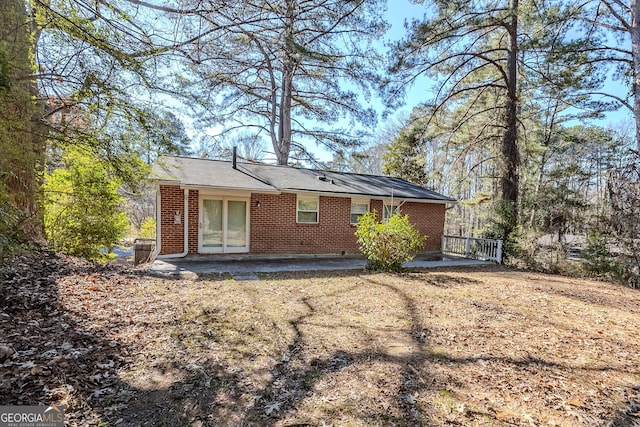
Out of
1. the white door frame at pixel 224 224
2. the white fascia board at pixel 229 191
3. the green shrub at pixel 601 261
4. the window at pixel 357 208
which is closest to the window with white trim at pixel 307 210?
the white fascia board at pixel 229 191

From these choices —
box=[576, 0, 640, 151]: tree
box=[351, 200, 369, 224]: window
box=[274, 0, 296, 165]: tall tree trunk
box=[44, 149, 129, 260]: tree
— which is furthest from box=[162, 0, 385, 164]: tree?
box=[576, 0, 640, 151]: tree

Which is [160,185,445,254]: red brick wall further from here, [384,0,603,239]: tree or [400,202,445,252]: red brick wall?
[384,0,603,239]: tree

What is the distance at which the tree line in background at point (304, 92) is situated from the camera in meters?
5.46

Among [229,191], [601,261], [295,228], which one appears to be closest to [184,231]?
[229,191]

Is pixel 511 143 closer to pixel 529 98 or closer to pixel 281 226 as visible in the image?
pixel 529 98

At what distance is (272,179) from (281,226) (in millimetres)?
1957

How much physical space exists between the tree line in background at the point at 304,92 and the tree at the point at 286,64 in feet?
0.27

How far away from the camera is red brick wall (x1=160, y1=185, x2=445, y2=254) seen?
9573 millimetres

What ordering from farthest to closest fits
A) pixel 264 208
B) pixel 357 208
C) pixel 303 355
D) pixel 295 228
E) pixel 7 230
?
1. pixel 357 208
2. pixel 295 228
3. pixel 264 208
4. pixel 7 230
5. pixel 303 355

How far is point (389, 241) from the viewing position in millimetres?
9031

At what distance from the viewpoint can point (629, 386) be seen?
3248mm

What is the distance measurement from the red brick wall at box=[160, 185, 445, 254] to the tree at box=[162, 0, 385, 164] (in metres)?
3.44

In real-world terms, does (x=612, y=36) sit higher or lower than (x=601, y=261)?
higher

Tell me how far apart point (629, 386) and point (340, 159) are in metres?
16.8
